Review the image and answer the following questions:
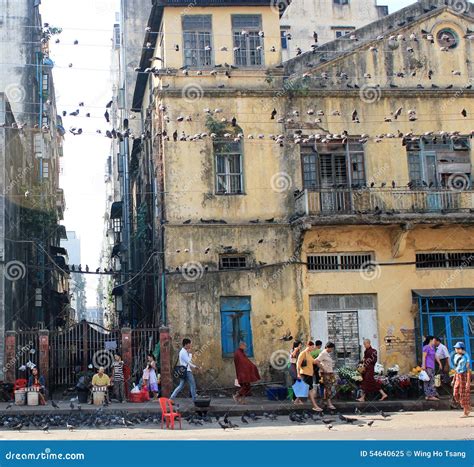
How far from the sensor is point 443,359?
70.9ft

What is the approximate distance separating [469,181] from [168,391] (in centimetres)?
1169

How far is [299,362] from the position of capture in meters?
19.5

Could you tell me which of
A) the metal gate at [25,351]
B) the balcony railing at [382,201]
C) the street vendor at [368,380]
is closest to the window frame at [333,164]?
the balcony railing at [382,201]

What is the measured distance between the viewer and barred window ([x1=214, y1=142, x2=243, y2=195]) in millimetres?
25391

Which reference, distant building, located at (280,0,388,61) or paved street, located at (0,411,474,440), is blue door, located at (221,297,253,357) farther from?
distant building, located at (280,0,388,61)

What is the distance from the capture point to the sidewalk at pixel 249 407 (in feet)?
63.1

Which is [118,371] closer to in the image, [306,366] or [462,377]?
[306,366]

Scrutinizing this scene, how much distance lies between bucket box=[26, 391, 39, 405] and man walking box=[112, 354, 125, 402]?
2152 mm

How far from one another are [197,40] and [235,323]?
356 inches

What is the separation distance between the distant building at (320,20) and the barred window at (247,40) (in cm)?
1501

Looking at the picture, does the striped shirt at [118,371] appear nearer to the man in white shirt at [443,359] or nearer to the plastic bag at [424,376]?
the plastic bag at [424,376]

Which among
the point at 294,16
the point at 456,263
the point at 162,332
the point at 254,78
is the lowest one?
the point at 162,332
